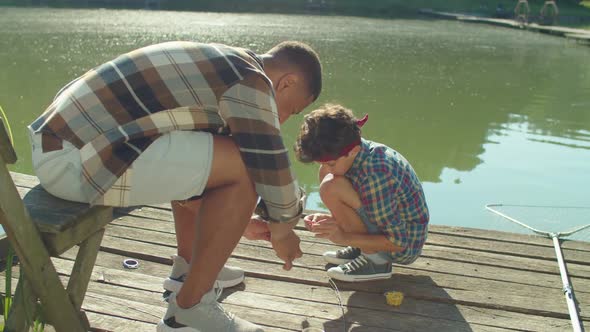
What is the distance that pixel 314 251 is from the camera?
8.48ft

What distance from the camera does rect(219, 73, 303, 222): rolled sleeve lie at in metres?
1.62

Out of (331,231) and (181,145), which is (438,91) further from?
(181,145)

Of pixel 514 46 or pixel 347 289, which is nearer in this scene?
pixel 347 289

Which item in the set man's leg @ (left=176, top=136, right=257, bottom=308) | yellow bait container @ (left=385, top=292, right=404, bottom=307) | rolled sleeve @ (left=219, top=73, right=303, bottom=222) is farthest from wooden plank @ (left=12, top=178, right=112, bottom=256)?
yellow bait container @ (left=385, top=292, right=404, bottom=307)

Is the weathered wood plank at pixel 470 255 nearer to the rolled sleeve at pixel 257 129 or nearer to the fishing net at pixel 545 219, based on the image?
the fishing net at pixel 545 219

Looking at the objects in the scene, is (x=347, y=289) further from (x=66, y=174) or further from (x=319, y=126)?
(x=66, y=174)

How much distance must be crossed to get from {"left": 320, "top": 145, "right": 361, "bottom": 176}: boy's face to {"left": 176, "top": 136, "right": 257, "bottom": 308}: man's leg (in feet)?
1.99

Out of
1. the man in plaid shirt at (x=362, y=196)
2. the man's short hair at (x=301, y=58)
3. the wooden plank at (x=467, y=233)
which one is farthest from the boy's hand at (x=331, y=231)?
the wooden plank at (x=467, y=233)

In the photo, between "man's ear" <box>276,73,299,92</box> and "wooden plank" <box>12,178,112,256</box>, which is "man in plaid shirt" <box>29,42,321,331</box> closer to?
"wooden plank" <box>12,178,112,256</box>

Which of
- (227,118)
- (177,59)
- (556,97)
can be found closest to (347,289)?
(227,118)

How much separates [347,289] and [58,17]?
19761mm

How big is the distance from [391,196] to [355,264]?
0.98ft

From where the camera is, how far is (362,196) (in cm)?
222

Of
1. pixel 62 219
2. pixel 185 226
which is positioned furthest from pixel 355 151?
pixel 62 219
